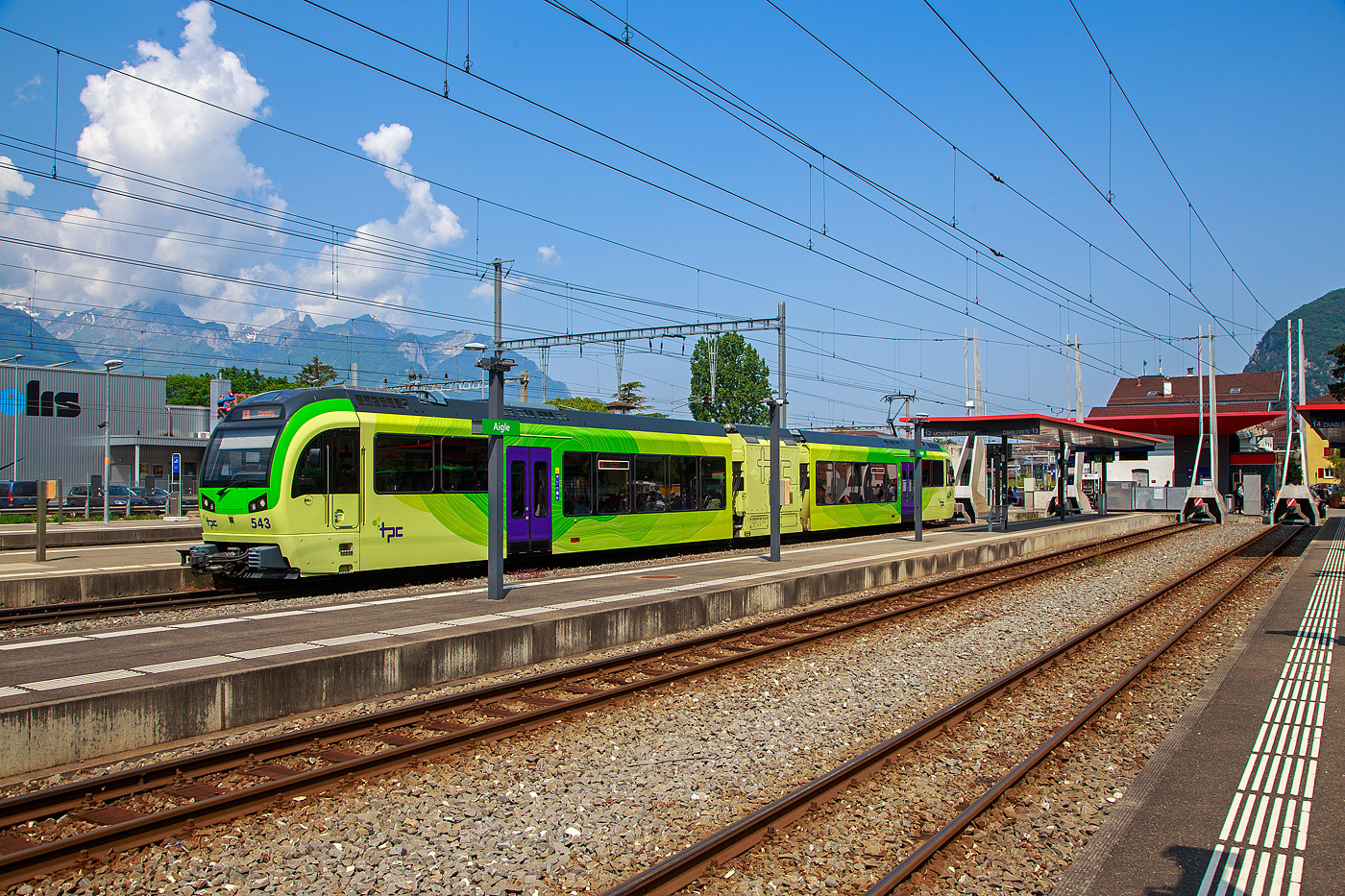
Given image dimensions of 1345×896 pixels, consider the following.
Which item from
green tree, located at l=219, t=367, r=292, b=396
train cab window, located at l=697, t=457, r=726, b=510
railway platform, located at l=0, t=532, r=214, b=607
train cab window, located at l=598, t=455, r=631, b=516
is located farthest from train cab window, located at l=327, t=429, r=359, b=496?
green tree, located at l=219, t=367, r=292, b=396

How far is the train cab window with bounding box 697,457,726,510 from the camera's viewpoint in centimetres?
2172

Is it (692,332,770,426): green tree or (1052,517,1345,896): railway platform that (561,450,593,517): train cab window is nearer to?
(1052,517,1345,896): railway platform

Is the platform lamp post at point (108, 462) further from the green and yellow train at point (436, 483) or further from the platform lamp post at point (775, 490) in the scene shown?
the platform lamp post at point (775, 490)

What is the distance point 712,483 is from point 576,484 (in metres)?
4.92

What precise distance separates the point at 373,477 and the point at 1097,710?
10.7m

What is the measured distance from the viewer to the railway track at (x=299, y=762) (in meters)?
5.20

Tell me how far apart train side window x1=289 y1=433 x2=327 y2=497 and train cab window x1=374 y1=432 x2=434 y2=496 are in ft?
2.86

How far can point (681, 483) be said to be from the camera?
21000mm

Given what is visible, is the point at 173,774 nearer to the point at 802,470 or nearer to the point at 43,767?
the point at 43,767

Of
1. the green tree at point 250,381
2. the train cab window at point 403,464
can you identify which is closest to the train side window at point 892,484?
the train cab window at point 403,464

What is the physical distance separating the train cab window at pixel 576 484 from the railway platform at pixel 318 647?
150 centimetres

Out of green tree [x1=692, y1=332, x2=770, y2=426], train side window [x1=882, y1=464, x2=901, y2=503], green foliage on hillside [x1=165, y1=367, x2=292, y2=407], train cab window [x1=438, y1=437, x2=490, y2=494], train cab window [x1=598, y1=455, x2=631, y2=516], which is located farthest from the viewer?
green foliage on hillside [x1=165, y1=367, x2=292, y2=407]

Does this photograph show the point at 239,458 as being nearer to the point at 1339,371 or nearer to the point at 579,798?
the point at 579,798

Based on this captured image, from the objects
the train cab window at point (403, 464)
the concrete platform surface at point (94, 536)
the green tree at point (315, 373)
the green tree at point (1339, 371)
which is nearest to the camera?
the train cab window at point (403, 464)
